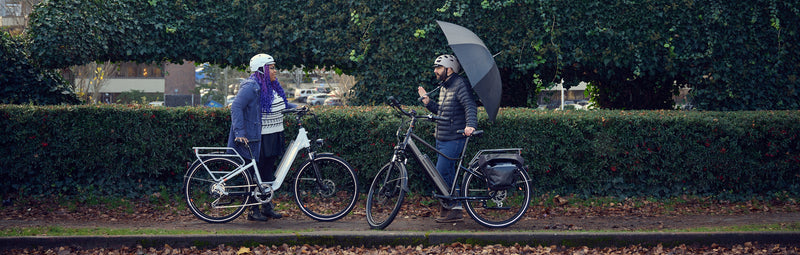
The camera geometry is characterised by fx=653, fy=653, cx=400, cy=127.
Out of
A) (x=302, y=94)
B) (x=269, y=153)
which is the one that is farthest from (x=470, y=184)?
(x=302, y=94)

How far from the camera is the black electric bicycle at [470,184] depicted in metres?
6.35

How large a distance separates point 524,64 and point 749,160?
11.4 feet

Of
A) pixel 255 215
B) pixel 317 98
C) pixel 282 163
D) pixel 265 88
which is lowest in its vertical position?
pixel 255 215

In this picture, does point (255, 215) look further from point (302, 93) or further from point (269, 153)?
point (302, 93)

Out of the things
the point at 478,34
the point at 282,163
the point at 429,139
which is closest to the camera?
the point at 282,163

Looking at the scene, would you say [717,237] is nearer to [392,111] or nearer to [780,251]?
[780,251]

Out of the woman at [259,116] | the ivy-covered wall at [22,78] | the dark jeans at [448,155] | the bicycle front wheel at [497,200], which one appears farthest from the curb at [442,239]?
the ivy-covered wall at [22,78]

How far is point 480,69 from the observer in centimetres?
634

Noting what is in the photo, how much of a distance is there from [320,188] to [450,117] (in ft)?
5.03

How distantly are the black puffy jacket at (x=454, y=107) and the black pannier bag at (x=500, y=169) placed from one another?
41cm

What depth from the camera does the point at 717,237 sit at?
233 inches

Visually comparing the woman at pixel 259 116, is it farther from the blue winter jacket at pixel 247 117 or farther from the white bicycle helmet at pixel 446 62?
the white bicycle helmet at pixel 446 62

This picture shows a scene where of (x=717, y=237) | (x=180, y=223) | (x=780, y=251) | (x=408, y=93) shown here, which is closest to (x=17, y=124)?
(x=180, y=223)

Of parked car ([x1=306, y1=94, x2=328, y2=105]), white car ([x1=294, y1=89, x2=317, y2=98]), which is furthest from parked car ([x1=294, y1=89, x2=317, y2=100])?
parked car ([x1=306, y1=94, x2=328, y2=105])
